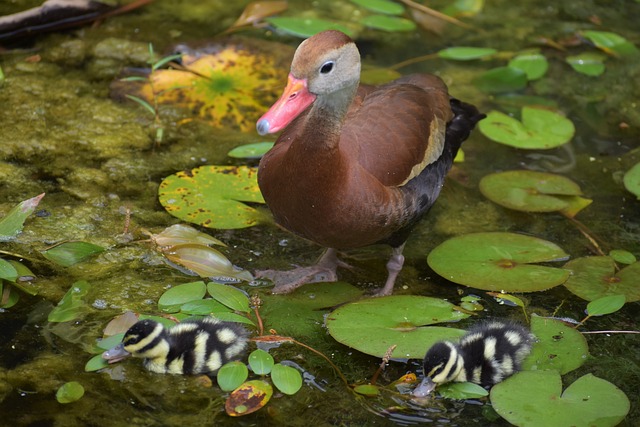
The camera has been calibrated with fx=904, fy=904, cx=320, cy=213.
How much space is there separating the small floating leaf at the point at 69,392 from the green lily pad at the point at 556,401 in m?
1.58

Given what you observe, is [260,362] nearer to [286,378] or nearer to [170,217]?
[286,378]

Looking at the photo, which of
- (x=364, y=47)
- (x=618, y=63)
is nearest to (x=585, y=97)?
(x=618, y=63)

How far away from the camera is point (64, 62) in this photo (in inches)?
226

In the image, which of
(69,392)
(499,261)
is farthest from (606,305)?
(69,392)

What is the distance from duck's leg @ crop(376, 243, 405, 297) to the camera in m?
4.32

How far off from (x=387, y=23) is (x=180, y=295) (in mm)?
3110

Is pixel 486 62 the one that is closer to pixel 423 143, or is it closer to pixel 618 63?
pixel 618 63

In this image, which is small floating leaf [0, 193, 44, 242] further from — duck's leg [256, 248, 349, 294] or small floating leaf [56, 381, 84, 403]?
duck's leg [256, 248, 349, 294]

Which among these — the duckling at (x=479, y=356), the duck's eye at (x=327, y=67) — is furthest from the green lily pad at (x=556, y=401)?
the duck's eye at (x=327, y=67)

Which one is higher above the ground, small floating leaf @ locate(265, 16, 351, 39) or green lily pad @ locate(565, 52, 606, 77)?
small floating leaf @ locate(265, 16, 351, 39)

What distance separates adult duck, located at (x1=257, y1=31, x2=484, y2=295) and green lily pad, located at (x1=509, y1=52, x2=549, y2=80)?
173 centimetres

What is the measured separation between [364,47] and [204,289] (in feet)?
9.43

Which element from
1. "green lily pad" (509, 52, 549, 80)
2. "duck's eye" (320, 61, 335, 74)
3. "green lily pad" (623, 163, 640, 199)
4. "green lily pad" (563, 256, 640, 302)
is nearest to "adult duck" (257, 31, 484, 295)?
"duck's eye" (320, 61, 335, 74)

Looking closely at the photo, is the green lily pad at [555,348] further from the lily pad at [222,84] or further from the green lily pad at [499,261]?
the lily pad at [222,84]
